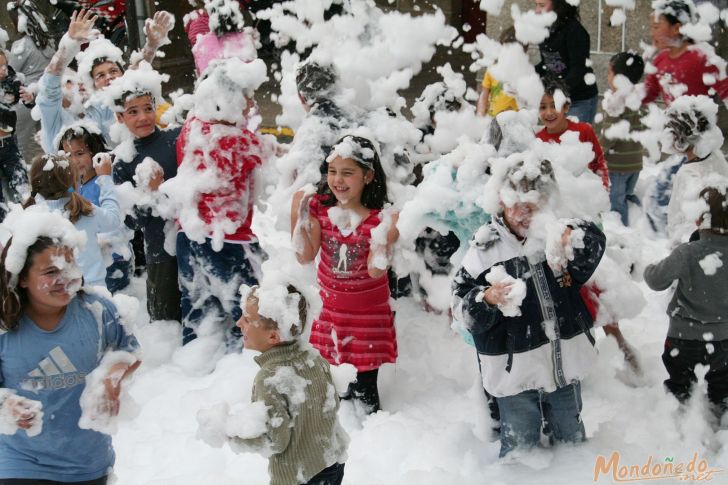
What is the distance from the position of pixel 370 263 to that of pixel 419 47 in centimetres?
185

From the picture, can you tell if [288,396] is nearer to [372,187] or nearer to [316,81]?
[372,187]

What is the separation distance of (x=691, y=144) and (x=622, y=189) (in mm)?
1967

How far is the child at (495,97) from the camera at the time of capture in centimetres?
527

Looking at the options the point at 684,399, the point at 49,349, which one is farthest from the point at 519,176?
the point at 49,349

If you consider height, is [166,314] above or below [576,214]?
below

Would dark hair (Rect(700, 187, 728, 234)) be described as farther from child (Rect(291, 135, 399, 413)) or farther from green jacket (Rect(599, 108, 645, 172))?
green jacket (Rect(599, 108, 645, 172))

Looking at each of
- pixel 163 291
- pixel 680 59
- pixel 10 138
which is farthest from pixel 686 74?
pixel 10 138

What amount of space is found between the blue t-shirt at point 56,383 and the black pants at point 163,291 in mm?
1850

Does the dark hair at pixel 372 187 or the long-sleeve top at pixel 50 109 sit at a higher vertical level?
the dark hair at pixel 372 187

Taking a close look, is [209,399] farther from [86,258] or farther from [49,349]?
[49,349]

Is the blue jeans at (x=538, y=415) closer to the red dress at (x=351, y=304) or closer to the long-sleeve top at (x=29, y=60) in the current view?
the red dress at (x=351, y=304)

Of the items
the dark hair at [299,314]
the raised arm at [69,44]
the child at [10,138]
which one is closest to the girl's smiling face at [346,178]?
the dark hair at [299,314]

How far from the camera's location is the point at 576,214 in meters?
2.96

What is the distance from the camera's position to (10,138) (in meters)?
6.04
